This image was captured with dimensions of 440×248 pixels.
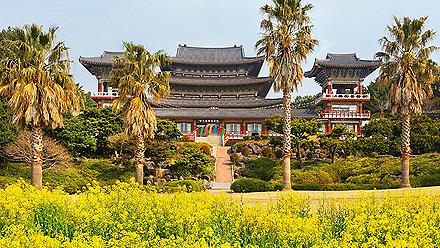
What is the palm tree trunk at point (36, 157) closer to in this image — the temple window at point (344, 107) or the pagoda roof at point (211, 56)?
the pagoda roof at point (211, 56)

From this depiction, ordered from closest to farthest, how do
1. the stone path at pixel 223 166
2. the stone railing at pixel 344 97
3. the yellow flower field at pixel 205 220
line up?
the yellow flower field at pixel 205 220, the stone path at pixel 223 166, the stone railing at pixel 344 97

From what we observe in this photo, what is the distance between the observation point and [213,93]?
57250 millimetres

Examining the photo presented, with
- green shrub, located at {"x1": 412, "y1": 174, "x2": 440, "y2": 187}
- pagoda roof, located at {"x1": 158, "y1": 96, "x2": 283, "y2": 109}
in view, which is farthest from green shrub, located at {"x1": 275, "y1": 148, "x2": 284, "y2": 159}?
green shrub, located at {"x1": 412, "y1": 174, "x2": 440, "y2": 187}

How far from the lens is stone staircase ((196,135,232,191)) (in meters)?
31.6

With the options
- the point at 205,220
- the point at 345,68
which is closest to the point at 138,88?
the point at 205,220

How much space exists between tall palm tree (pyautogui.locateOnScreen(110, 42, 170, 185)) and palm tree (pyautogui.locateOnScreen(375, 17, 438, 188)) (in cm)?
1214

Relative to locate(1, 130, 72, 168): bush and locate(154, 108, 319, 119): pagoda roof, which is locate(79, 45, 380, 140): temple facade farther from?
locate(1, 130, 72, 168): bush

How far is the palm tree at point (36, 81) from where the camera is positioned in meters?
20.9

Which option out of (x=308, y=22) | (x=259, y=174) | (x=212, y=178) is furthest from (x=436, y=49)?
(x=212, y=178)

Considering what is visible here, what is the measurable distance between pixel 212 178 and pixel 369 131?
15.3 meters

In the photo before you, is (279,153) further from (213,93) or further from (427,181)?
(213,93)

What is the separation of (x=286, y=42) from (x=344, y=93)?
1347 inches

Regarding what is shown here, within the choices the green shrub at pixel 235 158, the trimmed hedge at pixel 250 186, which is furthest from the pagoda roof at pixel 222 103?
the trimmed hedge at pixel 250 186

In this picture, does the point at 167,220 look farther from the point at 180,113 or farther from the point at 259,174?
the point at 180,113
